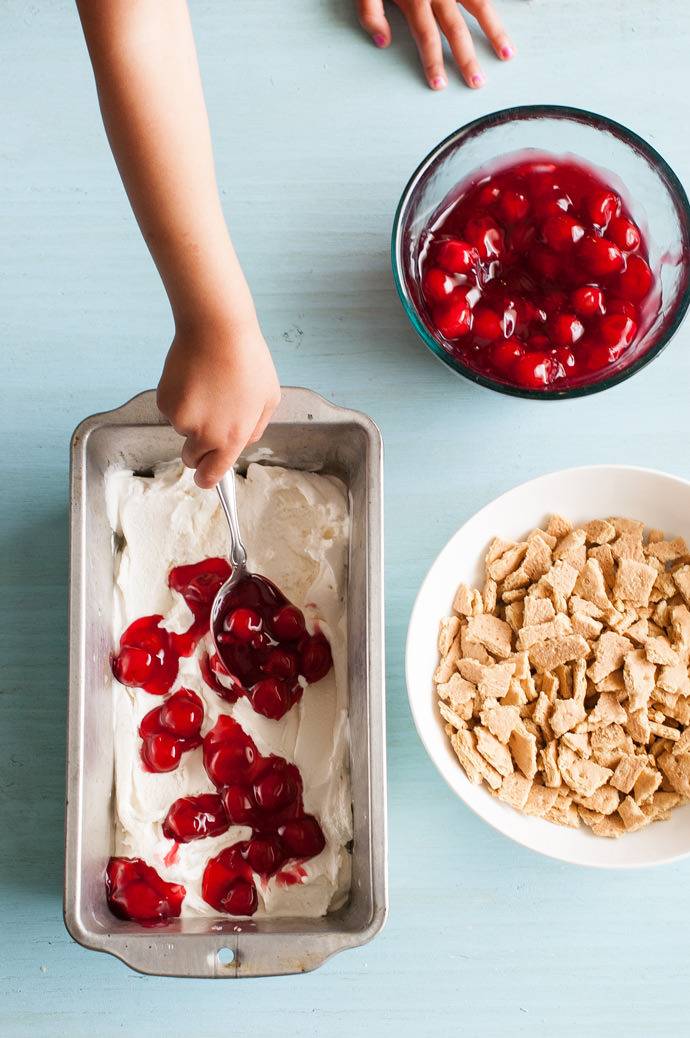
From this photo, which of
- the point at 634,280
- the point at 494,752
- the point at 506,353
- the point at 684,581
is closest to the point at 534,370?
the point at 506,353

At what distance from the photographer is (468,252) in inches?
31.7

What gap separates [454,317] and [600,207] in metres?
0.17

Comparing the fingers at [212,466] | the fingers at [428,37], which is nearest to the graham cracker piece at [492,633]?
the fingers at [212,466]

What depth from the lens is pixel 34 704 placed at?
0.88 metres

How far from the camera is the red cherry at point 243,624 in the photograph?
0.80 metres

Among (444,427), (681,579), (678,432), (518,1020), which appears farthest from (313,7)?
(518,1020)

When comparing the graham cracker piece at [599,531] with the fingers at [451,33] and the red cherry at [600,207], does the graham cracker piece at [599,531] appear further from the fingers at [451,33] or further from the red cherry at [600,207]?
the fingers at [451,33]

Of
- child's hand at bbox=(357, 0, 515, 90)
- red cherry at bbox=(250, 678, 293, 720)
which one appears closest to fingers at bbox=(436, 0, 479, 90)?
child's hand at bbox=(357, 0, 515, 90)

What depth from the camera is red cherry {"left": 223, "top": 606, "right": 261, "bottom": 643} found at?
2.62 ft

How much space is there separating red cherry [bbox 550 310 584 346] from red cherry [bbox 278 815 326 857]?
490mm

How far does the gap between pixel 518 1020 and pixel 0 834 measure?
1.79ft

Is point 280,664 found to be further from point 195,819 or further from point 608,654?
point 608,654

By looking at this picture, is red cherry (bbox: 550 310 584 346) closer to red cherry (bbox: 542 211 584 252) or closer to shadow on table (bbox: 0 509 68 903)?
red cherry (bbox: 542 211 584 252)

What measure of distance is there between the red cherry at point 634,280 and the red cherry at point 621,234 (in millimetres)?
13
